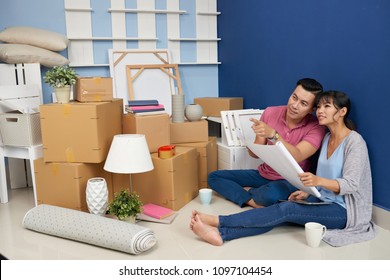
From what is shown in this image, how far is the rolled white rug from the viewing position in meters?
2.00

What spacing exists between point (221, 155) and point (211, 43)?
1461mm

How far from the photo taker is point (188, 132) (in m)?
3.15

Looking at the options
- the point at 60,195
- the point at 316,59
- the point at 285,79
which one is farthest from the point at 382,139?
the point at 60,195

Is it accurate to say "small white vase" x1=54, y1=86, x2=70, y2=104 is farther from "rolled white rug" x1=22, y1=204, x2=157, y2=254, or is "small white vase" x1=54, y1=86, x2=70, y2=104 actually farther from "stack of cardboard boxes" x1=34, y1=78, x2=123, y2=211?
"rolled white rug" x1=22, y1=204, x2=157, y2=254

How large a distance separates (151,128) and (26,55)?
1286 millimetres

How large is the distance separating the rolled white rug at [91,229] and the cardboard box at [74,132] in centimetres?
36

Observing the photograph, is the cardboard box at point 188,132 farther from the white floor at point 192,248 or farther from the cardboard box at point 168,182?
the white floor at point 192,248

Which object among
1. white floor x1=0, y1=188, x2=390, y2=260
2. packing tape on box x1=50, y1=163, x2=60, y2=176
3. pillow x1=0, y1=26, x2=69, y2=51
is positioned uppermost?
pillow x1=0, y1=26, x2=69, y2=51

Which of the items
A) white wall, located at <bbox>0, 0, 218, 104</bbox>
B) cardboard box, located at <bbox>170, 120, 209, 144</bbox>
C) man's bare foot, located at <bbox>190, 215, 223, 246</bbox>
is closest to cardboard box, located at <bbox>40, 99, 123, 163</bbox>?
cardboard box, located at <bbox>170, 120, 209, 144</bbox>

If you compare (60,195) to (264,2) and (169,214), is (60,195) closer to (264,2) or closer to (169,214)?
(169,214)

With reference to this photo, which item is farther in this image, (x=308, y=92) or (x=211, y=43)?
(x=211, y=43)

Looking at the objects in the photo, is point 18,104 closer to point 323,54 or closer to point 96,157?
point 96,157
